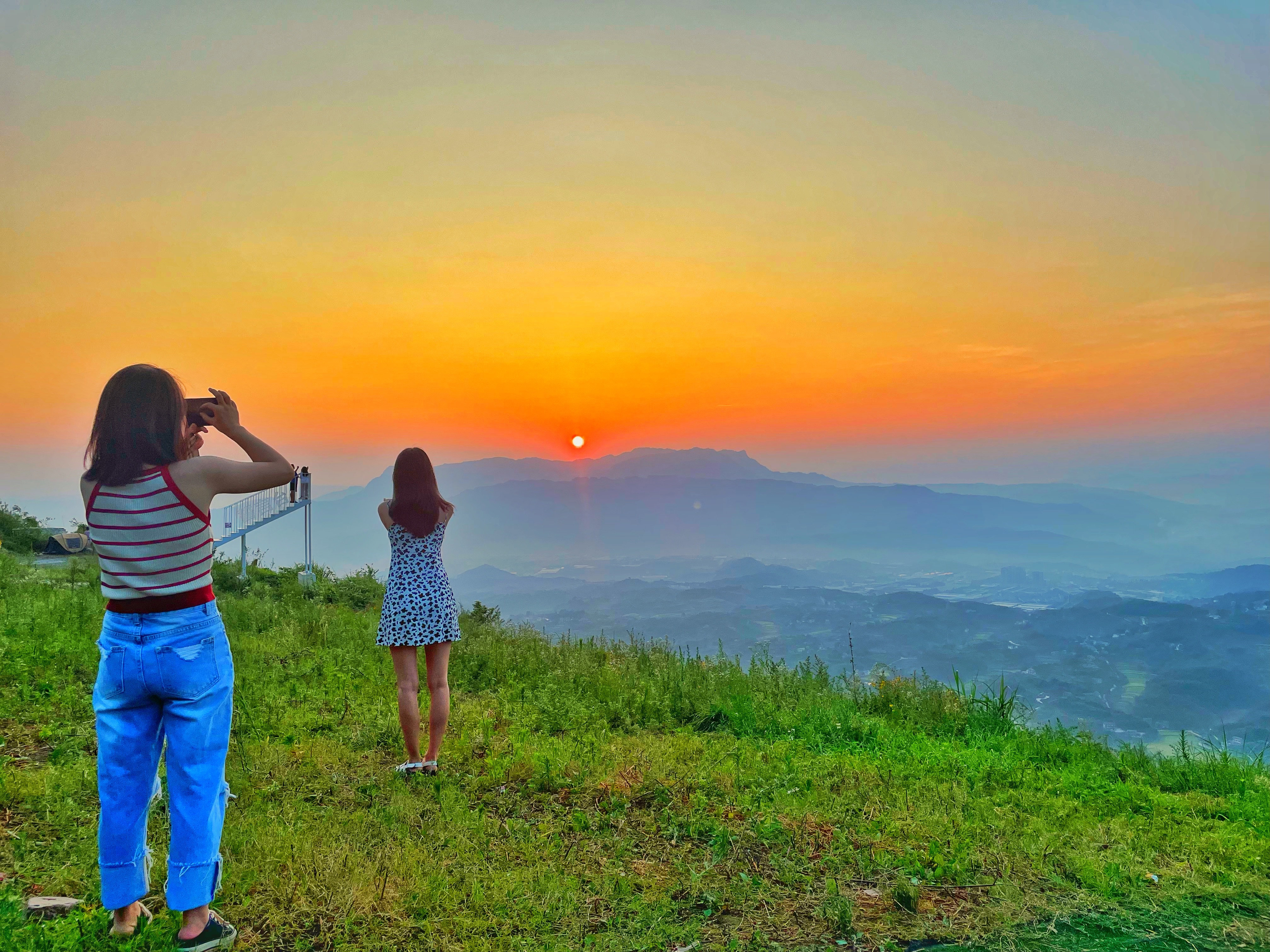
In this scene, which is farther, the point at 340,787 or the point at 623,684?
the point at 623,684

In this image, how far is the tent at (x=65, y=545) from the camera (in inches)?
784

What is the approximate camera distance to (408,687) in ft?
21.1

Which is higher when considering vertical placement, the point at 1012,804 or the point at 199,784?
the point at 199,784

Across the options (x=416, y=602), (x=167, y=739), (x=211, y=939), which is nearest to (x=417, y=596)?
(x=416, y=602)

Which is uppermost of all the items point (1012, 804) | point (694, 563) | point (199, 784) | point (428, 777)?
point (199, 784)

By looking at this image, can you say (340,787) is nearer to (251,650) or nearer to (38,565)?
(251,650)

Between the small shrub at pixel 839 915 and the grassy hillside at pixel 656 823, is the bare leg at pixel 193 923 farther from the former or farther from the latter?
the small shrub at pixel 839 915

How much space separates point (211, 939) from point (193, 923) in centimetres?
14

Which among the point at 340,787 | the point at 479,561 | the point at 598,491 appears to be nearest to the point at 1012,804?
the point at 340,787

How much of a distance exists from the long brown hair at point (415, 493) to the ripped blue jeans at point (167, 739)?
2.69 metres

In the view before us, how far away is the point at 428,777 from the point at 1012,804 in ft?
16.4

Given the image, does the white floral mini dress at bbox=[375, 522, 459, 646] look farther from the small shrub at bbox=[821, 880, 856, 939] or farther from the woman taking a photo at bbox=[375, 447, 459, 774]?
the small shrub at bbox=[821, 880, 856, 939]

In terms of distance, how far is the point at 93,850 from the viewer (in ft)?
16.4

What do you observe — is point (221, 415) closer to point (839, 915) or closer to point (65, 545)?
point (839, 915)
